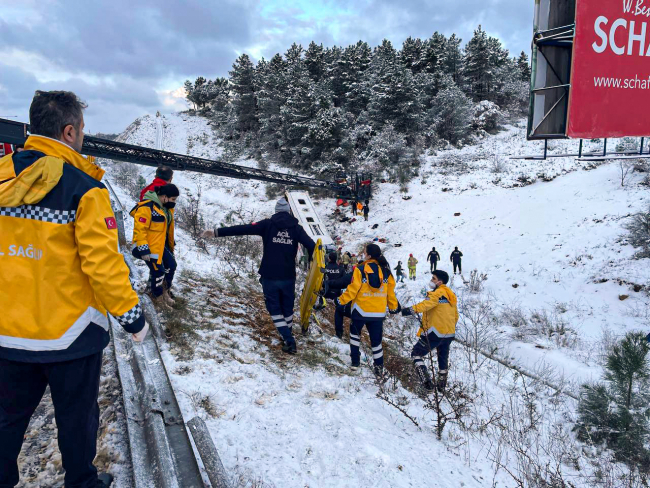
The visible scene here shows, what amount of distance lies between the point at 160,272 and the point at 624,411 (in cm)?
617

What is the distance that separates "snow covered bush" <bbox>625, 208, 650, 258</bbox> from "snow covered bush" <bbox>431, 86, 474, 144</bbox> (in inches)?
672

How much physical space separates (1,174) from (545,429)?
20.7ft

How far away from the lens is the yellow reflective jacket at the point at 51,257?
166 cm

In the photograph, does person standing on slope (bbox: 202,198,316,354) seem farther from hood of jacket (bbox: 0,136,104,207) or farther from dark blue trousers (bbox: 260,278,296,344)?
hood of jacket (bbox: 0,136,104,207)

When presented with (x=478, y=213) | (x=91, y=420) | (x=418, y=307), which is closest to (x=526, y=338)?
(x=418, y=307)

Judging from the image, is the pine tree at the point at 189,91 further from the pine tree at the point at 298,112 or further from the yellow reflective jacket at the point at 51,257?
the yellow reflective jacket at the point at 51,257

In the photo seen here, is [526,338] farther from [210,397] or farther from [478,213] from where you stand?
[478,213]

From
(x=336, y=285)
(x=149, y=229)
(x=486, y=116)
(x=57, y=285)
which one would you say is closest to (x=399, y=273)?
(x=336, y=285)

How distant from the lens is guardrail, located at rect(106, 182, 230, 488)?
2039mm

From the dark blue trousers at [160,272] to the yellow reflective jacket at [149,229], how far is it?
3.4 inches

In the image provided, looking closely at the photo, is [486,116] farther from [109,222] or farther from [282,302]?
[109,222]

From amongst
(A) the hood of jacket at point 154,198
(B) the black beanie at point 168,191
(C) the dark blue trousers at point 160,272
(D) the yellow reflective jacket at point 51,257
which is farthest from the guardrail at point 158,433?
(B) the black beanie at point 168,191

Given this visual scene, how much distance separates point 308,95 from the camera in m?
28.0

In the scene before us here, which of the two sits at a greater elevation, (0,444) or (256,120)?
(256,120)
